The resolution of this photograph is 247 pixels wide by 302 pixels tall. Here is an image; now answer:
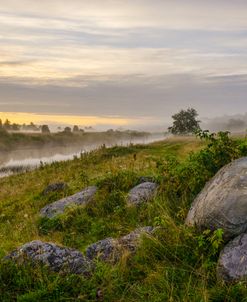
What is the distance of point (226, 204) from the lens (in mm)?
8828

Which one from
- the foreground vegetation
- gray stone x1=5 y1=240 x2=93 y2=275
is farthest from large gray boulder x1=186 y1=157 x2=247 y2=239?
gray stone x1=5 y1=240 x2=93 y2=275

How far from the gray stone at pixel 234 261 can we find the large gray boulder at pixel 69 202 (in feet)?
21.1

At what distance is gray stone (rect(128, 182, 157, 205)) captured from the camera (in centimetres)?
1277

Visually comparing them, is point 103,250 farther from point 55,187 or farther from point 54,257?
point 55,187

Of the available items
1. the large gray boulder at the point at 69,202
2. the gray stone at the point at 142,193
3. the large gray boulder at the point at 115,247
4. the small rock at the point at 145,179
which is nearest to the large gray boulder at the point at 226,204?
the large gray boulder at the point at 115,247

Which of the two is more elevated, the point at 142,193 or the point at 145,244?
the point at 142,193

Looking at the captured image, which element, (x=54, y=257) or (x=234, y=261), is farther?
(x=54, y=257)

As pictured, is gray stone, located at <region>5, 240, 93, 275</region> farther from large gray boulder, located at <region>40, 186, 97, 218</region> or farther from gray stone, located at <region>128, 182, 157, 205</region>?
large gray boulder, located at <region>40, 186, 97, 218</region>

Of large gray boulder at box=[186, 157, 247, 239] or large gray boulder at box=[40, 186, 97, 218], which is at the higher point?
large gray boulder at box=[186, 157, 247, 239]

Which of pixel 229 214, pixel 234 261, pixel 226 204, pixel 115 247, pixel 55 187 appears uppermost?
pixel 226 204

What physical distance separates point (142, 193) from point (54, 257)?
196 inches

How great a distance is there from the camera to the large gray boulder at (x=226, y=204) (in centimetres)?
863

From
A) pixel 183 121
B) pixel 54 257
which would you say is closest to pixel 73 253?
pixel 54 257

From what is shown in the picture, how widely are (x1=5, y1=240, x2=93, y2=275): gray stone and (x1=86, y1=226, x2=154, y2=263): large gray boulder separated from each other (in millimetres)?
578
